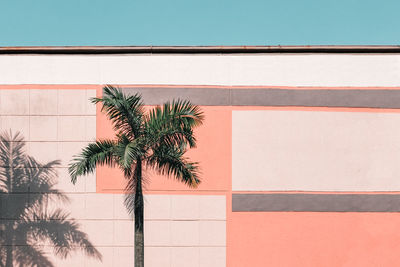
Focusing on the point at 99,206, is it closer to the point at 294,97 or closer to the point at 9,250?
the point at 9,250

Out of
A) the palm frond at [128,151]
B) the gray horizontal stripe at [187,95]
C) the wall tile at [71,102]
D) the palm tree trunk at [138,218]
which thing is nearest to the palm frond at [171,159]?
the palm frond at [128,151]

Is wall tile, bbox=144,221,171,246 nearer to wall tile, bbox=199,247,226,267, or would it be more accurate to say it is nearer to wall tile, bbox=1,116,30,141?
wall tile, bbox=199,247,226,267

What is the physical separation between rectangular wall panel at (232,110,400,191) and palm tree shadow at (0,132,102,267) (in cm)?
666

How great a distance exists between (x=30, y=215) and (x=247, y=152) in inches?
341

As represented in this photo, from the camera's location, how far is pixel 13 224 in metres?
11.2

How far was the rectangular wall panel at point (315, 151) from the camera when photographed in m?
11.2

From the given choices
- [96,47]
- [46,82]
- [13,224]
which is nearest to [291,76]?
[96,47]

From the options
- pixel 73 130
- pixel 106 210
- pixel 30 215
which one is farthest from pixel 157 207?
pixel 30 215

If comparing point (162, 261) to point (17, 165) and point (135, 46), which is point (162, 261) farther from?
point (135, 46)

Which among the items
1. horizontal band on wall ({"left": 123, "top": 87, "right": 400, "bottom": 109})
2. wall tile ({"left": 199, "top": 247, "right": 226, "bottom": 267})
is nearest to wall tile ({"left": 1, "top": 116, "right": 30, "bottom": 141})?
horizontal band on wall ({"left": 123, "top": 87, "right": 400, "bottom": 109})

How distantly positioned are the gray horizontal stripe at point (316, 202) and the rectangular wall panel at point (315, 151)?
0.98ft

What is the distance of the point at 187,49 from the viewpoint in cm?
1147

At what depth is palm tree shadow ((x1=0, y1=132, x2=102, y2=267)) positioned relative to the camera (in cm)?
1112

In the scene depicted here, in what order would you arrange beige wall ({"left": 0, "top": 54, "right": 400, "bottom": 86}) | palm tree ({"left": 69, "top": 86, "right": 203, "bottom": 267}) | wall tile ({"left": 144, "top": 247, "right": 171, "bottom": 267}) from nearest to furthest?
palm tree ({"left": 69, "top": 86, "right": 203, "bottom": 267}) → wall tile ({"left": 144, "top": 247, "right": 171, "bottom": 267}) → beige wall ({"left": 0, "top": 54, "right": 400, "bottom": 86})
